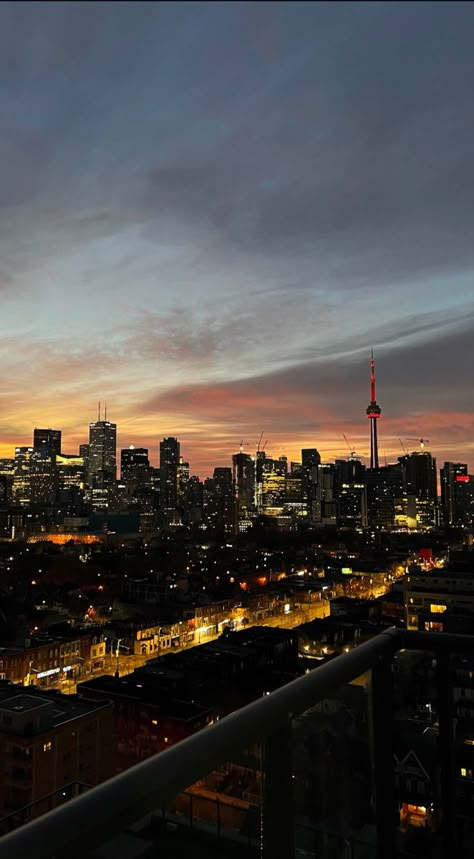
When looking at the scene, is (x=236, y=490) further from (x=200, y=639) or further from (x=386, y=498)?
(x=200, y=639)

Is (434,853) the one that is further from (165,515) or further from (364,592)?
(165,515)

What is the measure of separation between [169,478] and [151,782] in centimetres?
6575

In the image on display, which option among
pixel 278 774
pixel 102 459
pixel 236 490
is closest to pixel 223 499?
pixel 236 490

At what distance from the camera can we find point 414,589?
1402cm

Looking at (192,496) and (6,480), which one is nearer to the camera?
(6,480)

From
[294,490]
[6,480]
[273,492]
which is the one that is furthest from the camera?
[273,492]

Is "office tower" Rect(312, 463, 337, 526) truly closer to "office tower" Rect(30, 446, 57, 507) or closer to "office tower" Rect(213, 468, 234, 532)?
"office tower" Rect(213, 468, 234, 532)

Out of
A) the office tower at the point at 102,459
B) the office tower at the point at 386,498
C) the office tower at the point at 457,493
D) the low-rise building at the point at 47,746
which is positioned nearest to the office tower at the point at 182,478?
the office tower at the point at 102,459

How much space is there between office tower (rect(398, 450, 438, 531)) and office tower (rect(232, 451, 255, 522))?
15.5 meters

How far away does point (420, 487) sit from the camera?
62.1 meters

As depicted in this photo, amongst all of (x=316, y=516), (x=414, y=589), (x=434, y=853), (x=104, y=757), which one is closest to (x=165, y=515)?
(x=316, y=516)

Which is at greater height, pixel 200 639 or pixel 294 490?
pixel 294 490

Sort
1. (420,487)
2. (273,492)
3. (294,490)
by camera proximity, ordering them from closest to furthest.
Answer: (420,487) → (294,490) → (273,492)

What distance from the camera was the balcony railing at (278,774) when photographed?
1.26 feet
